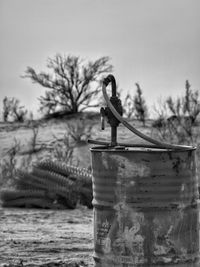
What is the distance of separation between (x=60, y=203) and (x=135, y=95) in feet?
57.7

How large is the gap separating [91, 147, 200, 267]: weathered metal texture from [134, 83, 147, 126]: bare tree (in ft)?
76.3

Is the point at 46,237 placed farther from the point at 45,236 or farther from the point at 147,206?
the point at 147,206

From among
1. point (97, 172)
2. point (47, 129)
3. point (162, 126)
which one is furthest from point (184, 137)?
point (97, 172)

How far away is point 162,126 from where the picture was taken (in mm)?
25625

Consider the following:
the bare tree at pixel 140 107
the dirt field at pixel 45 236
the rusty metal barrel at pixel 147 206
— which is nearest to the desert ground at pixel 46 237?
the dirt field at pixel 45 236

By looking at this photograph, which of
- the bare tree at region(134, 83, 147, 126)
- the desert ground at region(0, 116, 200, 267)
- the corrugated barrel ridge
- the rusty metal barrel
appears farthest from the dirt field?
the bare tree at region(134, 83, 147, 126)

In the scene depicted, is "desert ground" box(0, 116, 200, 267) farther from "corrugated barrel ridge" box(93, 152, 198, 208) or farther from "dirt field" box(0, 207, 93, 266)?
"corrugated barrel ridge" box(93, 152, 198, 208)

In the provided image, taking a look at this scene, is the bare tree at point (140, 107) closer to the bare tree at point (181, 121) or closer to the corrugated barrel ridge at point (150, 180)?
the bare tree at point (181, 121)

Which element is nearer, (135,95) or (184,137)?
(184,137)

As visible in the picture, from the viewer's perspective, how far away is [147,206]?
189 inches

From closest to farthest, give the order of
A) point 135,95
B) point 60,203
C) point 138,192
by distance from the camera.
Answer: point 138,192 → point 60,203 → point 135,95

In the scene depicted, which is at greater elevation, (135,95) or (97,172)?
(135,95)

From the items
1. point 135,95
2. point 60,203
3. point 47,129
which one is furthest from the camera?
point 135,95

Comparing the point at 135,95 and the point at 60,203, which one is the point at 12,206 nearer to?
the point at 60,203
